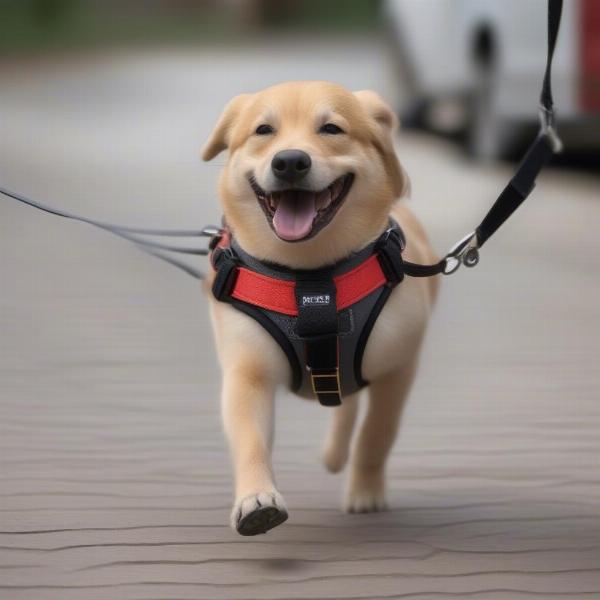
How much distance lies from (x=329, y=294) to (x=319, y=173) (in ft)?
1.25

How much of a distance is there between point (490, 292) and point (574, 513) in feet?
13.0

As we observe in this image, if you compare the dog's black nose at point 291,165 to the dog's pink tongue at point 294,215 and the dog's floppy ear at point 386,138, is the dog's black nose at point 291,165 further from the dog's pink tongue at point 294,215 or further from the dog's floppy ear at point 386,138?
the dog's floppy ear at point 386,138

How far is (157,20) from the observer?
42000 mm

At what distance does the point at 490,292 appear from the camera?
8422 mm

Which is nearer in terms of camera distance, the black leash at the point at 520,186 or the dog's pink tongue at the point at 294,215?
the dog's pink tongue at the point at 294,215

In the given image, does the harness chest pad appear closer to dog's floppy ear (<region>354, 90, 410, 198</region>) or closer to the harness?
the harness

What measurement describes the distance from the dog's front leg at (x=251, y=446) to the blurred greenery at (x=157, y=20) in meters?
29.0

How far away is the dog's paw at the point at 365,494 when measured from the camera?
4.59 m

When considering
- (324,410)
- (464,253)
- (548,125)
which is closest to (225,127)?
(464,253)

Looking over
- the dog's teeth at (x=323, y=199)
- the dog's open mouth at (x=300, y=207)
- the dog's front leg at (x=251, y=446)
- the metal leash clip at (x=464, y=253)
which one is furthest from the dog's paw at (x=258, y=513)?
the metal leash clip at (x=464, y=253)

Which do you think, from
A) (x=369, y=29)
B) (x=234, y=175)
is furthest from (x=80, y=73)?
(x=234, y=175)

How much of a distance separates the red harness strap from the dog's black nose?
1.21 feet

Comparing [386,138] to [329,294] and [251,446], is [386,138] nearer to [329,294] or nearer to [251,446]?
[329,294]

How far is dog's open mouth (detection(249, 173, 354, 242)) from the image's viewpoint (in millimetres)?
3861
